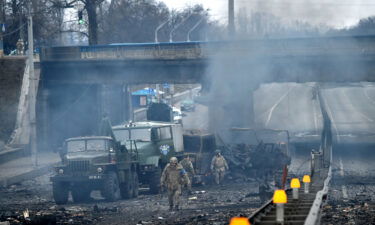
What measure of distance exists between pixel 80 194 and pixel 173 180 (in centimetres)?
391

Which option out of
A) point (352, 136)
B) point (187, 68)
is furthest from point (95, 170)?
point (352, 136)

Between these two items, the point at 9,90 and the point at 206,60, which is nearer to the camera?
the point at 9,90

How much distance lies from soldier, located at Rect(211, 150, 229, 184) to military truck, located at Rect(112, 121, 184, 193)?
1873mm

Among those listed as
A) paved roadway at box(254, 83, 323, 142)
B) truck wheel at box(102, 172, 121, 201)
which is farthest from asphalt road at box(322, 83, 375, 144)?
truck wheel at box(102, 172, 121, 201)

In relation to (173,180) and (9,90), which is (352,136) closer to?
(9,90)

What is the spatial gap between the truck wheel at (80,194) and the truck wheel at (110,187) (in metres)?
0.60

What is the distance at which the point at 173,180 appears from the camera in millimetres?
19172

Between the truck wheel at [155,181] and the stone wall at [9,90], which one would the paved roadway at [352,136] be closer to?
the truck wheel at [155,181]

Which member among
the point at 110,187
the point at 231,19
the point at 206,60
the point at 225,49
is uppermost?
the point at 231,19

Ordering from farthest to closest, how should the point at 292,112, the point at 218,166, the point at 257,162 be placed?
the point at 292,112, the point at 257,162, the point at 218,166

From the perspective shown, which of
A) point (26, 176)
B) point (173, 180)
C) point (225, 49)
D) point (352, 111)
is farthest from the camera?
point (352, 111)

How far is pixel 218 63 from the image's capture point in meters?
42.6

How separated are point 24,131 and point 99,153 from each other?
20.4 metres

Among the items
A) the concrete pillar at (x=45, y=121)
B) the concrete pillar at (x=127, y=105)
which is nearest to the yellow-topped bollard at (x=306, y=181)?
the concrete pillar at (x=45, y=121)
